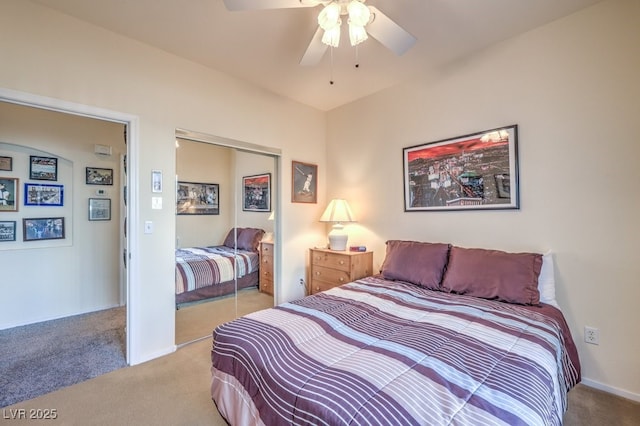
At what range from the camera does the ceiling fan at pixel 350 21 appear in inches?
59.1

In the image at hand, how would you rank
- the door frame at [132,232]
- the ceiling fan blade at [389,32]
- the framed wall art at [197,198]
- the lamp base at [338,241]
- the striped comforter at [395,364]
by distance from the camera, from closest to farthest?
1. the striped comforter at [395,364]
2. the ceiling fan blade at [389,32]
3. the door frame at [132,232]
4. the framed wall art at [197,198]
5. the lamp base at [338,241]

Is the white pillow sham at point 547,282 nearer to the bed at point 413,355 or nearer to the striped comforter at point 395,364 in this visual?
the bed at point 413,355

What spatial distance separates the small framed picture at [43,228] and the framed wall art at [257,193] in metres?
2.24

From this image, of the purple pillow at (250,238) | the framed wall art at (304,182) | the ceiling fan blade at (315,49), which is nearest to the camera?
the ceiling fan blade at (315,49)

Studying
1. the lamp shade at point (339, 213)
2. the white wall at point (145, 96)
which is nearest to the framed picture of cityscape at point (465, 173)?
the lamp shade at point (339, 213)

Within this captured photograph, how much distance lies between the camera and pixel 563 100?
2109 millimetres

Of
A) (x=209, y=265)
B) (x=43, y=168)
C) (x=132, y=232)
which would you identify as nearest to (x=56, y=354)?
(x=132, y=232)

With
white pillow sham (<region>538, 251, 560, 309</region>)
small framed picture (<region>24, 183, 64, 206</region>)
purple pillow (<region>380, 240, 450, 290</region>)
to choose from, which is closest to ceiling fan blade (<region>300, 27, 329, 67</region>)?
purple pillow (<region>380, 240, 450, 290</region>)

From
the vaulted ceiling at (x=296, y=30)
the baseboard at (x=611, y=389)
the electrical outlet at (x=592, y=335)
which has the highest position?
the vaulted ceiling at (x=296, y=30)

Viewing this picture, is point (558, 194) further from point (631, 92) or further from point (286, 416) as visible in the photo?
point (286, 416)

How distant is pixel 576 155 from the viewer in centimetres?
206

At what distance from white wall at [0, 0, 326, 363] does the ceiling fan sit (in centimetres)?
137

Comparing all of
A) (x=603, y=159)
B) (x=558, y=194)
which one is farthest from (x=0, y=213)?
(x=603, y=159)

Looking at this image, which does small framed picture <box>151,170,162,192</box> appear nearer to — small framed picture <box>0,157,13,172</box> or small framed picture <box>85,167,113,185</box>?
small framed picture <box>85,167,113,185</box>
